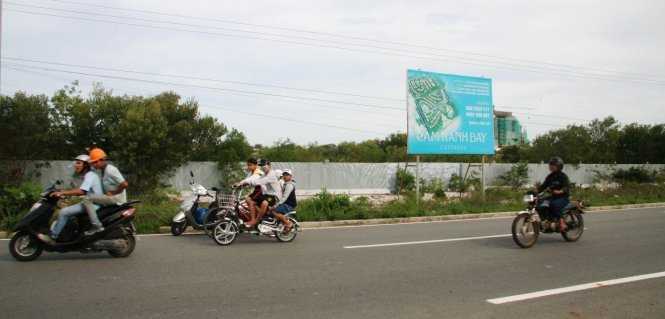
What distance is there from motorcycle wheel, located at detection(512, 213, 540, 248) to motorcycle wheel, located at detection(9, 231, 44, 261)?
8.11 metres

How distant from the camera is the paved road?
5453mm

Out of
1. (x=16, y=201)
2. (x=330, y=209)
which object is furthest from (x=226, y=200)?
(x=16, y=201)

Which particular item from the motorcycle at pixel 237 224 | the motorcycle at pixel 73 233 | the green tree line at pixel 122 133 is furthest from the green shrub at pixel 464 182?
the motorcycle at pixel 73 233

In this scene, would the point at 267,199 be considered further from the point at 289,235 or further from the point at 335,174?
the point at 335,174

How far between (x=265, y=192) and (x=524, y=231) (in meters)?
5.06

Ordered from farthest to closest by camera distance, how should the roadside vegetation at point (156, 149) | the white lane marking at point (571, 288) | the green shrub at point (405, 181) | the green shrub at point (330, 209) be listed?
the green shrub at point (405, 181), the roadside vegetation at point (156, 149), the green shrub at point (330, 209), the white lane marking at point (571, 288)

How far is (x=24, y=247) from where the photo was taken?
784cm

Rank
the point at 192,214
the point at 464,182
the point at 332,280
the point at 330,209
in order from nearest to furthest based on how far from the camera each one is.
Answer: the point at 332,280, the point at 192,214, the point at 330,209, the point at 464,182

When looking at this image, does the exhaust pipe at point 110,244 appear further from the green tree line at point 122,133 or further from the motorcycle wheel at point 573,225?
the green tree line at point 122,133

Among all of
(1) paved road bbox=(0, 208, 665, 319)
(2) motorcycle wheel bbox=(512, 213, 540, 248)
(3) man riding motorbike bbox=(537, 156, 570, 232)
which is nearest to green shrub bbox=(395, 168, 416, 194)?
(1) paved road bbox=(0, 208, 665, 319)

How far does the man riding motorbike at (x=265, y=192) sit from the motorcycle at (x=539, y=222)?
464 cm

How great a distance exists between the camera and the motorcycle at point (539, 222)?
9.80 m

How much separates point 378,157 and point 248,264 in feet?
166

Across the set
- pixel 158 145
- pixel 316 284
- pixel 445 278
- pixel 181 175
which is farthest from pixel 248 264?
pixel 181 175
